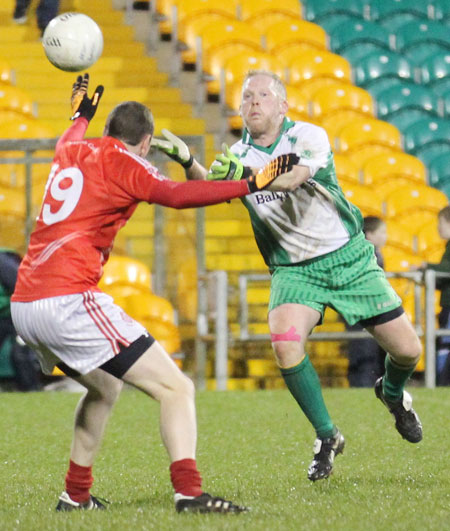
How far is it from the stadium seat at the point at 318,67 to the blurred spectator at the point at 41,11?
9.84 ft

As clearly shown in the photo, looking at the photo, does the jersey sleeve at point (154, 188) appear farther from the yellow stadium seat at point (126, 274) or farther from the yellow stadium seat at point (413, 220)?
the yellow stadium seat at point (413, 220)

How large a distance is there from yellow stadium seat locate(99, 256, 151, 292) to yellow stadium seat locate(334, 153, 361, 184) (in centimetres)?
313

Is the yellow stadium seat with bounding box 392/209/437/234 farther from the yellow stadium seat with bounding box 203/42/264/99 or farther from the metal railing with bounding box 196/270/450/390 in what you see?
the yellow stadium seat with bounding box 203/42/264/99

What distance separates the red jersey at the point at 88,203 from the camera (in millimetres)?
4168

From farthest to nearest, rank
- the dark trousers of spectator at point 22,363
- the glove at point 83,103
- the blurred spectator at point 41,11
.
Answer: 1. the blurred spectator at point 41,11
2. the dark trousers of spectator at point 22,363
3. the glove at point 83,103

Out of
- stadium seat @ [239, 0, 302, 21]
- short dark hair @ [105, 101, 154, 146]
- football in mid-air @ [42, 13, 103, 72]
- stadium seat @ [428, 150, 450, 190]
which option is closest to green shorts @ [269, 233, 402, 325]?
short dark hair @ [105, 101, 154, 146]

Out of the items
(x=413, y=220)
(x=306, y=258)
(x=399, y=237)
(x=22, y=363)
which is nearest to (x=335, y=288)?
(x=306, y=258)

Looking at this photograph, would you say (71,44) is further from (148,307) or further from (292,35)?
(292,35)

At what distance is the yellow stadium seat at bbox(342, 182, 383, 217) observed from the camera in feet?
40.7

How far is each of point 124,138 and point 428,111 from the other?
11.2 meters

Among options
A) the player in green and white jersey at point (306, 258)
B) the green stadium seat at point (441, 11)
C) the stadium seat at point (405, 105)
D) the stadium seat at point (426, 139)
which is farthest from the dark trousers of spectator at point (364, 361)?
the green stadium seat at point (441, 11)

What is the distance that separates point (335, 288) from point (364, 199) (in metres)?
7.10

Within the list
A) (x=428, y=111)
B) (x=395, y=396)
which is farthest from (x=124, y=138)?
(x=428, y=111)

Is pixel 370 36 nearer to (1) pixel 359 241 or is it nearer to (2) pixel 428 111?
(2) pixel 428 111
